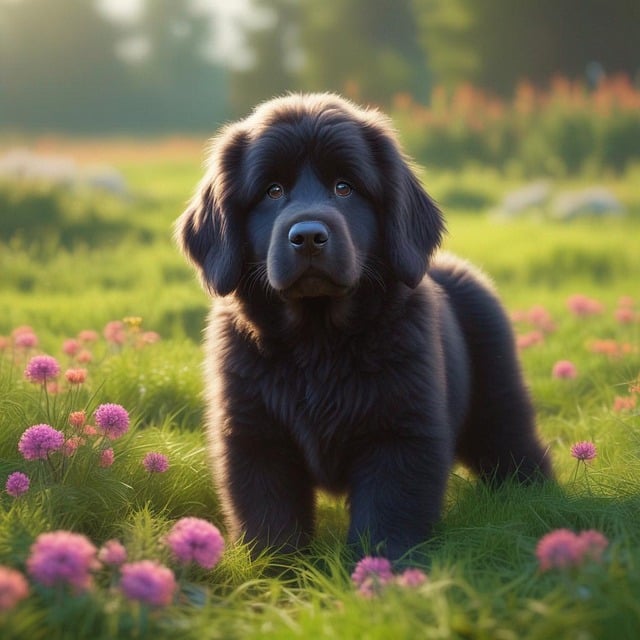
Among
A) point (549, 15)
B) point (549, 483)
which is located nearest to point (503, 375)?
point (549, 483)

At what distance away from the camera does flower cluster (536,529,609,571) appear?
188cm

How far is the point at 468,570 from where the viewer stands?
7.21 ft

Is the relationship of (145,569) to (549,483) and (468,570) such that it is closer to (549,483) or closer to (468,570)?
(468,570)

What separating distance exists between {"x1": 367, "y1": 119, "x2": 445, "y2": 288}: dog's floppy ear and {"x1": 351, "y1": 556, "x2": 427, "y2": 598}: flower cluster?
1032mm

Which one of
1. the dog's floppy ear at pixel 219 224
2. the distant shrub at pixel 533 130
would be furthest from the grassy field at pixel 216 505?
the distant shrub at pixel 533 130

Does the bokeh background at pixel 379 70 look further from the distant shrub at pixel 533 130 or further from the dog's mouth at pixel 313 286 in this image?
the dog's mouth at pixel 313 286

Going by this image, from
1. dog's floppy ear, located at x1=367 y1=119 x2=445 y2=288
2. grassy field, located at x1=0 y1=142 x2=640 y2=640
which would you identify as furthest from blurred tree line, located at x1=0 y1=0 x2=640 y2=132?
dog's floppy ear, located at x1=367 y1=119 x2=445 y2=288

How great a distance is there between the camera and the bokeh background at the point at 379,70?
13.4 metres

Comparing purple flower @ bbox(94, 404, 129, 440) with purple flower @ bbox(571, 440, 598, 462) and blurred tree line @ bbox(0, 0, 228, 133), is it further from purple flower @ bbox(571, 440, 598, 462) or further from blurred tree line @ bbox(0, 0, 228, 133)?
blurred tree line @ bbox(0, 0, 228, 133)

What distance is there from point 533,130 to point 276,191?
431 inches

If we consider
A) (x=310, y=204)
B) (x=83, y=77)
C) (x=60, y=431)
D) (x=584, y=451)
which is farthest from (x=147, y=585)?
(x=83, y=77)

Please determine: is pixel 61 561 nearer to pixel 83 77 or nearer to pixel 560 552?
pixel 560 552

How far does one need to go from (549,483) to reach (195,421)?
4.99 ft

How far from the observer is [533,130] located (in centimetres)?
1318
